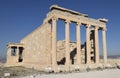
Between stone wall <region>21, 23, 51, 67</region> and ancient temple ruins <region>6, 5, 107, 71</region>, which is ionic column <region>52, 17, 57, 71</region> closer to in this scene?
ancient temple ruins <region>6, 5, 107, 71</region>

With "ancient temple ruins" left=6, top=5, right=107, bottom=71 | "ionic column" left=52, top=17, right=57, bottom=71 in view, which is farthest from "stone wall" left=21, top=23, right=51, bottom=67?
"ionic column" left=52, top=17, right=57, bottom=71

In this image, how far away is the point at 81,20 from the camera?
31141 mm

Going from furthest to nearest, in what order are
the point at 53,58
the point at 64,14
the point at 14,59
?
the point at 14,59
the point at 64,14
the point at 53,58

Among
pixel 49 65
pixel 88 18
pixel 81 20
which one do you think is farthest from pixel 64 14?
pixel 49 65

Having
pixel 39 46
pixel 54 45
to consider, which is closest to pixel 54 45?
pixel 54 45

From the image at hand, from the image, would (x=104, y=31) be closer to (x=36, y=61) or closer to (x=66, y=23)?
(x=66, y=23)

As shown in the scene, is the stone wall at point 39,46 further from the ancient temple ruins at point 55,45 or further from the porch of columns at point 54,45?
the porch of columns at point 54,45

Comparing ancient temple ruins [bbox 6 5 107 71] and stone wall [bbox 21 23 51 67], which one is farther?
stone wall [bbox 21 23 51 67]

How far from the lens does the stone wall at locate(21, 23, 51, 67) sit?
2786cm

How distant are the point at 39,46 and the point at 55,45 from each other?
240 inches

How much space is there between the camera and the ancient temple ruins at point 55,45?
86.9ft

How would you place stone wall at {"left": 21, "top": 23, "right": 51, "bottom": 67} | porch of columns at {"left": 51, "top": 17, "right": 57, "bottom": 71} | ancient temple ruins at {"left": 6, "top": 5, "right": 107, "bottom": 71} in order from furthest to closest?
stone wall at {"left": 21, "top": 23, "right": 51, "bottom": 67} < ancient temple ruins at {"left": 6, "top": 5, "right": 107, "bottom": 71} < porch of columns at {"left": 51, "top": 17, "right": 57, "bottom": 71}

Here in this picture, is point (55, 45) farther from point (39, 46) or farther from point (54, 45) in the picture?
point (39, 46)

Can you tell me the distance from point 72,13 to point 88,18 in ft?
15.3
